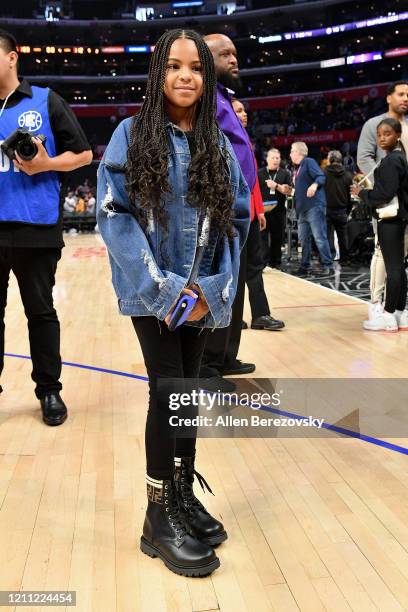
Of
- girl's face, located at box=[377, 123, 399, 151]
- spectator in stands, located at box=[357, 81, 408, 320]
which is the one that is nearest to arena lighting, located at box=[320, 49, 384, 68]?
spectator in stands, located at box=[357, 81, 408, 320]

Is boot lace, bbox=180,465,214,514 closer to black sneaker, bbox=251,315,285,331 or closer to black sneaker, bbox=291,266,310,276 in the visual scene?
black sneaker, bbox=251,315,285,331

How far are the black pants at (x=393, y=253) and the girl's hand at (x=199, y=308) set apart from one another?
9.98 ft

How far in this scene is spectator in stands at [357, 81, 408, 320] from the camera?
14.6 ft

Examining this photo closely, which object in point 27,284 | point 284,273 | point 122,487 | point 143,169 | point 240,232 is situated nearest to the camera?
point 143,169

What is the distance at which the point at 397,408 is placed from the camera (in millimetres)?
2963

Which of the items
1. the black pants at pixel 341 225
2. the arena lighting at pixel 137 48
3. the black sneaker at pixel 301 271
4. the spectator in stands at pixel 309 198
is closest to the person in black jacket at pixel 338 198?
the black pants at pixel 341 225

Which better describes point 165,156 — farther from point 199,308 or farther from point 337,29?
point 337,29

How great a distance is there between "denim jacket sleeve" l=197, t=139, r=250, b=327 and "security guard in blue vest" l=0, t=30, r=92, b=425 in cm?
109

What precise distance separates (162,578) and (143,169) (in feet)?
3.33

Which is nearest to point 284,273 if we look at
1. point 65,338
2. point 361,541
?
point 65,338

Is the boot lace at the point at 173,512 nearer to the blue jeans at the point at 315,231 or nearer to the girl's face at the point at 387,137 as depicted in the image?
the girl's face at the point at 387,137

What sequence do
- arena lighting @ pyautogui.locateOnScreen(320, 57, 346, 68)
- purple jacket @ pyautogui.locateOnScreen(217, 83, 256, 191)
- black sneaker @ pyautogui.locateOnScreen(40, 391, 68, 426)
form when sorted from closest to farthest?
black sneaker @ pyautogui.locateOnScreen(40, 391, 68, 426), purple jacket @ pyautogui.locateOnScreen(217, 83, 256, 191), arena lighting @ pyautogui.locateOnScreen(320, 57, 346, 68)

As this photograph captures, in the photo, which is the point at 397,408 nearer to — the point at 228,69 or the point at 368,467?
the point at 368,467

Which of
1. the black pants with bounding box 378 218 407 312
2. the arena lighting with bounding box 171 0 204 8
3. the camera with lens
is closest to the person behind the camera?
the camera with lens
